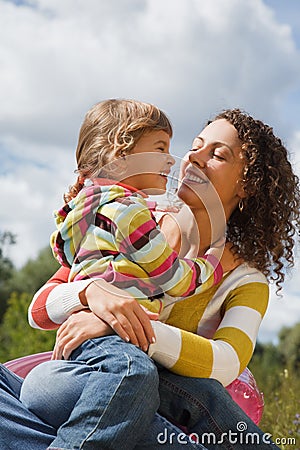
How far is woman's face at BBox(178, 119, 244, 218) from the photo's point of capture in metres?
3.20

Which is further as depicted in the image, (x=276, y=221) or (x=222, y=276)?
(x=276, y=221)

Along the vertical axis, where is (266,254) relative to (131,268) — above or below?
above

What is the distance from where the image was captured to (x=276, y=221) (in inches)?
133

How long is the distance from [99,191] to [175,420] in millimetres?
913

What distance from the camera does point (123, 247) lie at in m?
2.74

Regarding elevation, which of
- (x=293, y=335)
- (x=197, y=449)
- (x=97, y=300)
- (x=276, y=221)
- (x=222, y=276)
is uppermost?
(x=293, y=335)

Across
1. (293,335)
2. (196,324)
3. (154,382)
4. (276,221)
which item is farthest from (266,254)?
(293,335)

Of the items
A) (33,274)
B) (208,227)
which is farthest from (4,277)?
(208,227)

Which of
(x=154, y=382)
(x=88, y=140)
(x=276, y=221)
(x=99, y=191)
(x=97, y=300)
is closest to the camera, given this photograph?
(x=154, y=382)

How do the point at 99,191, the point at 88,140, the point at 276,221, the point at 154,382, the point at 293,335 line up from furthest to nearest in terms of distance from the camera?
1. the point at 293,335
2. the point at 276,221
3. the point at 88,140
4. the point at 99,191
5. the point at 154,382

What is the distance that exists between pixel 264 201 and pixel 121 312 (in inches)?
41.0

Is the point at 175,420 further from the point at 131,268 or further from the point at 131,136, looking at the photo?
the point at 131,136

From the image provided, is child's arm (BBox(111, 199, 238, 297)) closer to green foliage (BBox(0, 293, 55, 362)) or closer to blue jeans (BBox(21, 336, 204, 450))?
blue jeans (BBox(21, 336, 204, 450))

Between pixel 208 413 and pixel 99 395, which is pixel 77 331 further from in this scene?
pixel 208 413
